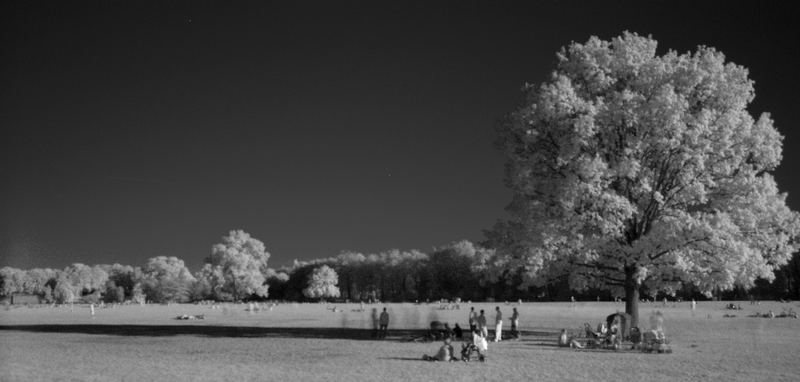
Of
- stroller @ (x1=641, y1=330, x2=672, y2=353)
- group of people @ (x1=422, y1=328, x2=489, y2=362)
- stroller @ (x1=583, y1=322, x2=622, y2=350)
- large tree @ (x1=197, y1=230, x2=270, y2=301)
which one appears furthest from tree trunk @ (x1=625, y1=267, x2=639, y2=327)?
large tree @ (x1=197, y1=230, x2=270, y2=301)

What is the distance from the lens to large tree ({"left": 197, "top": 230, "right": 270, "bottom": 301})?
141875 millimetres

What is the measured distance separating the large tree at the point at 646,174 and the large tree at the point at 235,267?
111 metres

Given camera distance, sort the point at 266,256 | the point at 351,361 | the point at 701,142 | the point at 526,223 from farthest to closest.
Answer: the point at 266,256 < the point at 526,223 < the point at 701,142 < the point at 351,361

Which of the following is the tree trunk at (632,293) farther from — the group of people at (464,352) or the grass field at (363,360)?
the group of people at (464,352)

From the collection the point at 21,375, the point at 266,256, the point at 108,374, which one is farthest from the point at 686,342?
the point at 266,256

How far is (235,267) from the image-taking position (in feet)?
466

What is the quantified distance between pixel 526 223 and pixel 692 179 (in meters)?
8.73

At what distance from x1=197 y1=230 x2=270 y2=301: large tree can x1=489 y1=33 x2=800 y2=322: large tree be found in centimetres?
11136

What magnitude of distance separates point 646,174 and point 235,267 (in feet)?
384

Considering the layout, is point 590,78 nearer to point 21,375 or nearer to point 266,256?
point 21,375

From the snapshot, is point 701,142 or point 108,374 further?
point 701,142

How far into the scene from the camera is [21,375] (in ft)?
81.9

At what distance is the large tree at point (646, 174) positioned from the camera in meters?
34.2

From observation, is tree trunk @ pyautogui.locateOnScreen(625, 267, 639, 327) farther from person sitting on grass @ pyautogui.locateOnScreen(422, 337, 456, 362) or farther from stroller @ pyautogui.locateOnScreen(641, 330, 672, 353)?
person sitting on grass @ pyautogui.locateOnScreen(422, 337, 456, 362)
